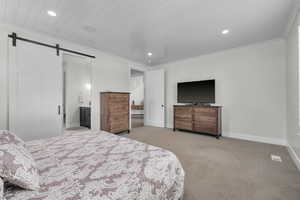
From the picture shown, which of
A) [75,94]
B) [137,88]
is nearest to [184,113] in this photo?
[75,94]

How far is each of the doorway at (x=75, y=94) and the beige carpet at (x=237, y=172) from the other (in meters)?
3.92

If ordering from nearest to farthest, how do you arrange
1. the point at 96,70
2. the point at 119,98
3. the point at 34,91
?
the point at 34,91 → the point at 96,70 → the point at 119,98

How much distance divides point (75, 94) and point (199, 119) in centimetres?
501

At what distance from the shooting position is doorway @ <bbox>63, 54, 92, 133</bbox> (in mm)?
5180

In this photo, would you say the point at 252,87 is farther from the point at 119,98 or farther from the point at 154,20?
the point at 119,98

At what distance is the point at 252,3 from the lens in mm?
2068

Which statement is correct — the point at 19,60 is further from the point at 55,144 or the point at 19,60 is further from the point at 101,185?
the point at 101,185

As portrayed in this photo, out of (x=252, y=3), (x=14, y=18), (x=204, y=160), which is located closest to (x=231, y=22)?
(x=252, y=3)

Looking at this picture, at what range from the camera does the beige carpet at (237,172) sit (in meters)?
1.60

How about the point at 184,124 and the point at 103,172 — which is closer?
the point at 103,172

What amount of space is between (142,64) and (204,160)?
436 centimetres

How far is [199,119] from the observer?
4.11 meters

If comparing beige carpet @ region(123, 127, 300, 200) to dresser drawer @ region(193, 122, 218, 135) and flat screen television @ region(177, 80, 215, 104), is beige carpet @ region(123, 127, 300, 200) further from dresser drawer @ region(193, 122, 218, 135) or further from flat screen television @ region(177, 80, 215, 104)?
flat screen television @ region(177, 80, 215, 104)

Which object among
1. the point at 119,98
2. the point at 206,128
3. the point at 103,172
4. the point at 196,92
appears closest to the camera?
the point at 103,172
